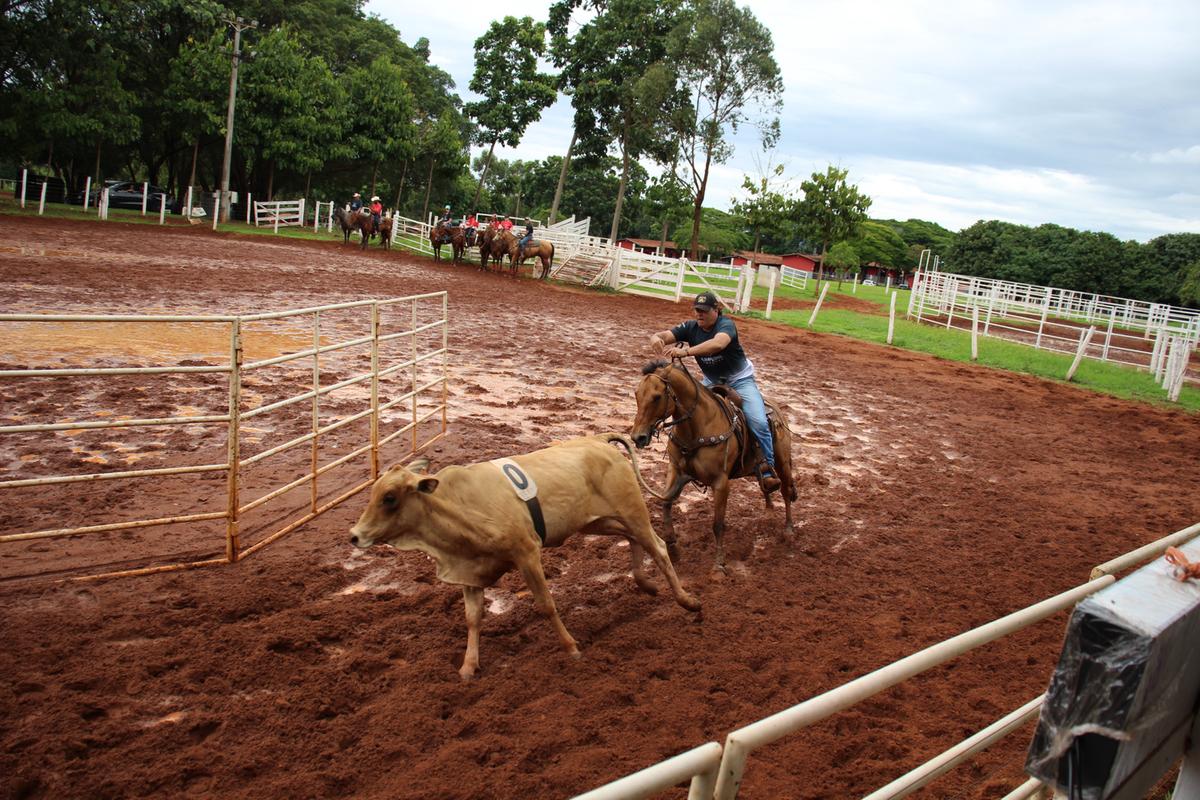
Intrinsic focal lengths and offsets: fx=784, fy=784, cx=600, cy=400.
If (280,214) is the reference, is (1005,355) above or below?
below

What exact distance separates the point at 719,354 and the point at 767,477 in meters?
1.16

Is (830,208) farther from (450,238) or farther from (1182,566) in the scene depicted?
(1182,566)

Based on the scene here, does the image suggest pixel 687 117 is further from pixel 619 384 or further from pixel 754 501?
pixel 754 501

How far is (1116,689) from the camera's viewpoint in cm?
180

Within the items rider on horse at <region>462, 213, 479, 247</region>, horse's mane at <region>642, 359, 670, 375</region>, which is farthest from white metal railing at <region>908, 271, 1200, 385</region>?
rider on horse at <region>462, 213, 479, 247</region>

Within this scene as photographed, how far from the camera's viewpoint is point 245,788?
3.28 m

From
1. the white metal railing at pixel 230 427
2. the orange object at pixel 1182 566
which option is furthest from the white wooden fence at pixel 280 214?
the orange object at pixel 1182 566

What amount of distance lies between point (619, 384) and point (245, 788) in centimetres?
1005

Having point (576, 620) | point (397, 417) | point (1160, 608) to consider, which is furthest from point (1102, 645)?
point (397, 417)

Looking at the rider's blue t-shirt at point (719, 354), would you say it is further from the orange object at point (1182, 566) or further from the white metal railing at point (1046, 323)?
the white metal railing at point (1046, 323)

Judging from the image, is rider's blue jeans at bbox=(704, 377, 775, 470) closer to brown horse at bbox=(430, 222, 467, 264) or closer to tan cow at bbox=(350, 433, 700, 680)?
tan cow at bbox=(350, 433, 700, 680)

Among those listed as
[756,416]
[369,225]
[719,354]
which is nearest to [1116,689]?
[756,416]

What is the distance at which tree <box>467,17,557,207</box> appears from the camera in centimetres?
4619

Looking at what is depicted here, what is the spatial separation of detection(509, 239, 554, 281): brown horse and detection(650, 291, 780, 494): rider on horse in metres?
25.3
